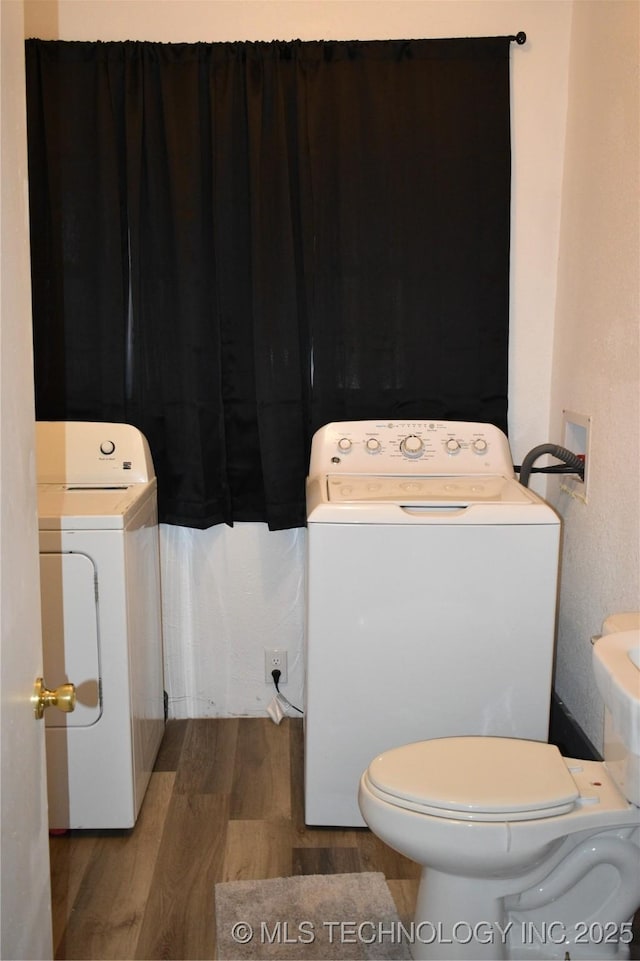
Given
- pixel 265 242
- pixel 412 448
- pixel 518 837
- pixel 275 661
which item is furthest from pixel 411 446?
pixel 518 837

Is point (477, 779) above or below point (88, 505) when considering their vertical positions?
below

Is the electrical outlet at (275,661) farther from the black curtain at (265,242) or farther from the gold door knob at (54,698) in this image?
the gold door knob at (54,698)

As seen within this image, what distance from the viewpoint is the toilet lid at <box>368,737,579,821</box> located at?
1613 mm

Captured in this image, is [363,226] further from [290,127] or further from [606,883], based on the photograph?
[606,883]

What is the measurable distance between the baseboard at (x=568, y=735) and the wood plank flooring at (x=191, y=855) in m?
0.63

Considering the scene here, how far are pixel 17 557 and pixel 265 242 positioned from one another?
5.90 ft

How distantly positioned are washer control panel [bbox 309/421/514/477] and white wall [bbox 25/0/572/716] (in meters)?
0.27

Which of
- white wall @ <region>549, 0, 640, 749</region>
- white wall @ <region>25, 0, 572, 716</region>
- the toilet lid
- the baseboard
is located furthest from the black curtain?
the toilet lid

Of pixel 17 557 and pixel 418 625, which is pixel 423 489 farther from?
pixel 17 557

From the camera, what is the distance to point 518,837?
1.59 m

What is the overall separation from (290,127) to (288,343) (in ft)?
2.14

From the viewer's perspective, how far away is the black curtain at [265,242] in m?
2.57

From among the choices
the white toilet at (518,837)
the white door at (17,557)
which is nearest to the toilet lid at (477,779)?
the white toilet at (518,837)

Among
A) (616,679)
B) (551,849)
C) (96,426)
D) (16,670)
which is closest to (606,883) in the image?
(551,849)
